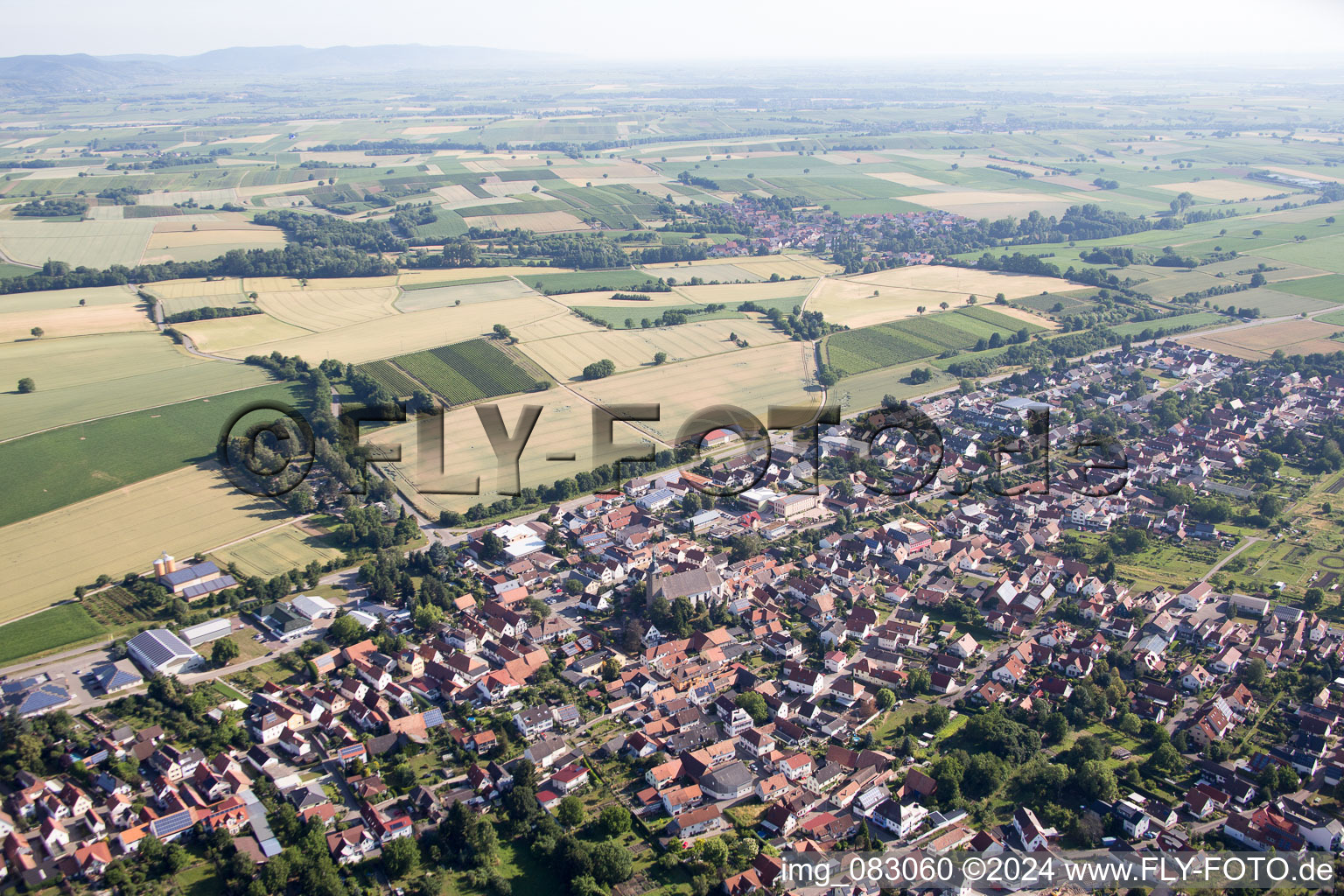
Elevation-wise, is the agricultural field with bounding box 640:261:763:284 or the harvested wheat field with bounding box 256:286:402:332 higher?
the agricultural field with bounding box 640:261:763:284

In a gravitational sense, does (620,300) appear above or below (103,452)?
above

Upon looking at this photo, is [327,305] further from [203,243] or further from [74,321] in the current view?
[203,243]

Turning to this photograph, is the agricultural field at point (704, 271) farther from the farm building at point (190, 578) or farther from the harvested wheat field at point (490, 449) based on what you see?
the farm building at point (190, 578)

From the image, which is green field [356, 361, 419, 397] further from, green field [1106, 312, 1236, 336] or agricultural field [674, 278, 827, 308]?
green field [1106, 312, 1236, 336]

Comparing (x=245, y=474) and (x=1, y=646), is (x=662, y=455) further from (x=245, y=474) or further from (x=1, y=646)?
(x=1, y=646)

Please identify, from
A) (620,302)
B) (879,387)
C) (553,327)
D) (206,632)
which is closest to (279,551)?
(206,632)

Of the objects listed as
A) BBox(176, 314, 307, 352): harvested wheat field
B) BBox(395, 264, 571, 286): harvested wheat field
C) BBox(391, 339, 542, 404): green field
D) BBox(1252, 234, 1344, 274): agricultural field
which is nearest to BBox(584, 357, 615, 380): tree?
BBox(391, 339, 542, 404): green field

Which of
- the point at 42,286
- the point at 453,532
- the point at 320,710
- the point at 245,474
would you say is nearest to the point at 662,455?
the point at 453,532
